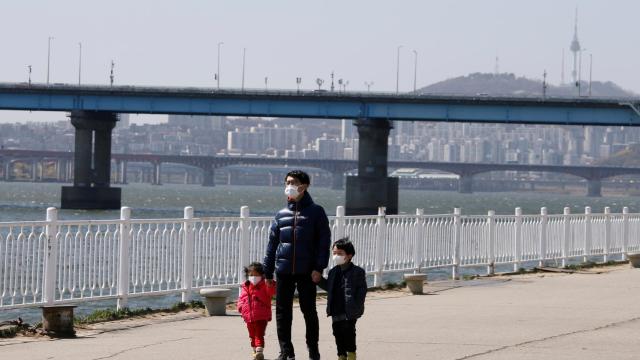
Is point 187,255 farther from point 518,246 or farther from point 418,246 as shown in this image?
point 518,246

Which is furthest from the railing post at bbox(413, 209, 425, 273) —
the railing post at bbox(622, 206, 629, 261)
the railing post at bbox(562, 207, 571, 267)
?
the railing post at bbox(622, 206, 629, 261)

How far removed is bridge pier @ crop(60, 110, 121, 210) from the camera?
10106 centimetres

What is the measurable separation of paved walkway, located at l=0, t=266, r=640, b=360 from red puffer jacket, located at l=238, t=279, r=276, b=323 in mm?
411

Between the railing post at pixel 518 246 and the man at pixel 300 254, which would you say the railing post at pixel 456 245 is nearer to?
the railing post at pixel 518 246

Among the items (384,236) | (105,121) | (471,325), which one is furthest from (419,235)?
(105,121)

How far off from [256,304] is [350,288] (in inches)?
48.1

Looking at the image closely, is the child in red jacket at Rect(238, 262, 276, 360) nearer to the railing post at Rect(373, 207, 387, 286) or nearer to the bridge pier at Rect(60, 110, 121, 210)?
the railing post at Rect(373, 207, 387, 286)

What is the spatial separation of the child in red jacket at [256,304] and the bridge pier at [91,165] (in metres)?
87.7

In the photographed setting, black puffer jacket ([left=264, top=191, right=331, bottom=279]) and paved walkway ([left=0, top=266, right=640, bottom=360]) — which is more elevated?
black puffer jacket ([left=264, top=191, right=331, bottom=279])

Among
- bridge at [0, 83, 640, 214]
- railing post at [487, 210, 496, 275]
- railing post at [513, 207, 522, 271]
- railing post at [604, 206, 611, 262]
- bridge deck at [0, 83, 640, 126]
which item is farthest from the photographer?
bridge at [0, 83, 640, 214]

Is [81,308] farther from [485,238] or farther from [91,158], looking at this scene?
[91,158]

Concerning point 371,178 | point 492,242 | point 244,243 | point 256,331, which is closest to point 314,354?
point 256,331

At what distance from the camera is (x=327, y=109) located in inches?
3841

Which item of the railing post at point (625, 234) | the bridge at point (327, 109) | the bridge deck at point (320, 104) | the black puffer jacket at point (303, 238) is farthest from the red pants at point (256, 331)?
the bridge at point (327, 109)
